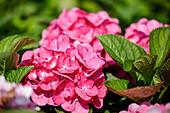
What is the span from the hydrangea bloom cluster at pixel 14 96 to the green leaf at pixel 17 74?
0.36 feet

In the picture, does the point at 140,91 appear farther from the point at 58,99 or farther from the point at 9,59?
the point at 9,59

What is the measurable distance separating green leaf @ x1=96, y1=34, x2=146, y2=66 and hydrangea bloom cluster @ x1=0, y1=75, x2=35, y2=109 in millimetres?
483

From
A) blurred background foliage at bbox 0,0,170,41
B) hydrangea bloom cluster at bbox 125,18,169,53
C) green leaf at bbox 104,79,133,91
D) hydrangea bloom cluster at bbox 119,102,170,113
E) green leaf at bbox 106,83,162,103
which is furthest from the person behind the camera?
blurred background foliage at bbox 0,0,170,41

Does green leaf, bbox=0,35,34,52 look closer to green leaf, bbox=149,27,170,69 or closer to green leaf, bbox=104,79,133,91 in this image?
green leaf, bbox=104,79,133,91

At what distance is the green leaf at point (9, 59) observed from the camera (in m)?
0.98

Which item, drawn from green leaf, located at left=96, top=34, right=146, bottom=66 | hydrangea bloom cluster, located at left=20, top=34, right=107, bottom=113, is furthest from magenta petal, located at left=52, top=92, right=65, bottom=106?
green leaf, located at left=96, top=34, right=146, bottom=66

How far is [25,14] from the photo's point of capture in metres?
2.56

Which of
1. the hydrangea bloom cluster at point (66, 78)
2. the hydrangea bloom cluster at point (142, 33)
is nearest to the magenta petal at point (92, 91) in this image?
the hydrangea bloom cluster at point (66, 78)

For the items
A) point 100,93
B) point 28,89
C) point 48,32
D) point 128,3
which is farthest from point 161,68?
point 128,3

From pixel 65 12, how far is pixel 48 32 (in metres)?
0.17

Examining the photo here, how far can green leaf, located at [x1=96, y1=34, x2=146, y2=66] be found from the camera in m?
1.17

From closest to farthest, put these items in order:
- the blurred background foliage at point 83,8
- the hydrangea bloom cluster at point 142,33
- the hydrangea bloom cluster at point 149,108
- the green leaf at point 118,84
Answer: the hydrangea bloom cluster at point 149,108 < the green leaf at point 118,84 < the hydrangea bloom cluster at point 142,33 < the blurred background foliage at point 83,8

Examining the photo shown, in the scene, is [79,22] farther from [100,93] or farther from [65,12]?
[100,93]

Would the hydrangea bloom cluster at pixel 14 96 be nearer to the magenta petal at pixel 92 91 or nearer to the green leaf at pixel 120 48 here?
the magenta petal at pixel 92 91
